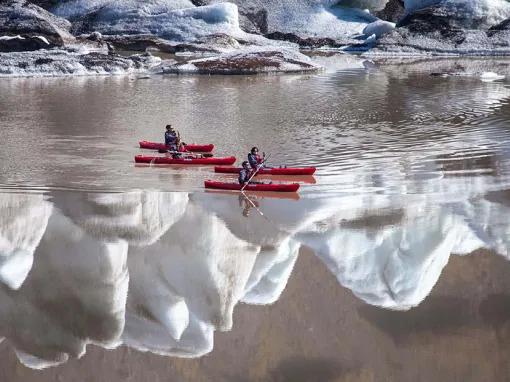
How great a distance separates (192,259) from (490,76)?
26937mm

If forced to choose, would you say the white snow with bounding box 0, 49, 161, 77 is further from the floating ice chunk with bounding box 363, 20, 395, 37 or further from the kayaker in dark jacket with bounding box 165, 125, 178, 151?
the floating ice chunk with bounding box 363, 20, 395, 37

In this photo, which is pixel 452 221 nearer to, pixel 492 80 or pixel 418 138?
pixel 418 138

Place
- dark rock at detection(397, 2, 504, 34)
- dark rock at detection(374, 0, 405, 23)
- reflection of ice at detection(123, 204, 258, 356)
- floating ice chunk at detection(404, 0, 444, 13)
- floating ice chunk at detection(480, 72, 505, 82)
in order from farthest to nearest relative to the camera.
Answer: dark rock at detection(374, 0, 405, 23), floating ice chunk at detection(404, 0, 444, 13), dark rock at detection(397, 2, 504, 34), floating ice chunk at detection(480, 72, 505, 82), reflection of ice at detection(123, 204, 258, 356)

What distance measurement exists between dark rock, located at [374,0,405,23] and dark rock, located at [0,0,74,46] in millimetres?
24033

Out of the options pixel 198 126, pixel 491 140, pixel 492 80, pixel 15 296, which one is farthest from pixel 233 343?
pixel 492 80

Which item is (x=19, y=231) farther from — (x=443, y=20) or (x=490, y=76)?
(x=443, y=20)

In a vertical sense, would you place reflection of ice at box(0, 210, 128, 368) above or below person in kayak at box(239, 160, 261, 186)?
above

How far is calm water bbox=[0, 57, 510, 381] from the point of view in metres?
7.80

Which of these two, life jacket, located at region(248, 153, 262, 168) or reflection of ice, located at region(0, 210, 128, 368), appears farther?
life jacket, located at region(248, 153, 262, 168)

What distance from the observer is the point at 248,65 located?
37438mm

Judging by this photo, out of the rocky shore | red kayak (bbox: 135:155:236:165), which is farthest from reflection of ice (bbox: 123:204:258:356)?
the rocky shore

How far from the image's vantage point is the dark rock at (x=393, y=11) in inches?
2375

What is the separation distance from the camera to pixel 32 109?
24.7 metres

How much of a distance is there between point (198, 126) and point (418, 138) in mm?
5579
